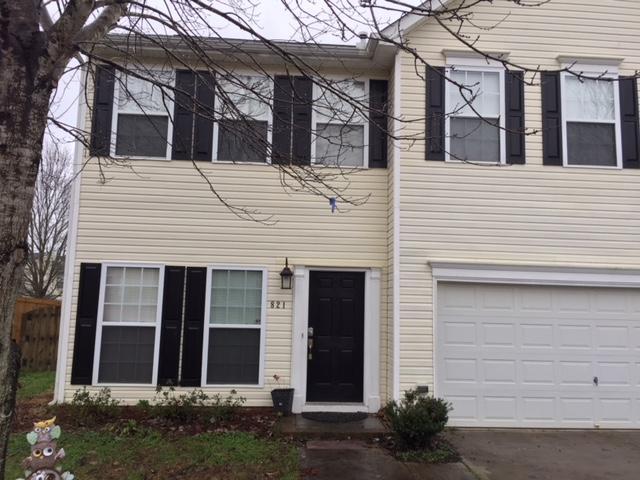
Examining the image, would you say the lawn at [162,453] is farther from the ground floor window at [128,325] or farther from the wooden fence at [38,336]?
the wooden fence at [38,336]

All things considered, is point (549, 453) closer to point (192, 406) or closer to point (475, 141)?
point (475, 141)

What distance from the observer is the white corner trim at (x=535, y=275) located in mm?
7789

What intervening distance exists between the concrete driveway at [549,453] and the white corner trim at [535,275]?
2141 mm

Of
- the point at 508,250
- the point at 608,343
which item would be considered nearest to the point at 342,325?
the point at 508,250

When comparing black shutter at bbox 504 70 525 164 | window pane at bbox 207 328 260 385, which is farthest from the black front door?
black shutter at bbox 504 70 525 164

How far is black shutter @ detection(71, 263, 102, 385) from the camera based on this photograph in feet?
26.3

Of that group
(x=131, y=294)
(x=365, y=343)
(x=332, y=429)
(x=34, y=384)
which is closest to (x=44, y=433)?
(x=332, y=429)

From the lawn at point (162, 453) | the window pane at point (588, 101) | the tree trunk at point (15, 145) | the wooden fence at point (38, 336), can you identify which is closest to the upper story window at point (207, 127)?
the window pane at point (588, 101)

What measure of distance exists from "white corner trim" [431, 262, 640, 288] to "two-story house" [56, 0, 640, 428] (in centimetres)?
2

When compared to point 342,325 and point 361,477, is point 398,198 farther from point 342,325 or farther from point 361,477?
point 361,477

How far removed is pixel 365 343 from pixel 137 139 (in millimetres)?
4912

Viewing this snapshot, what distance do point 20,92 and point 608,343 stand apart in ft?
26.5

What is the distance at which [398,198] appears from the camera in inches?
311

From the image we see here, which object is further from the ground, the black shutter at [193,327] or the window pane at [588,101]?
the window pane at [588,101]
